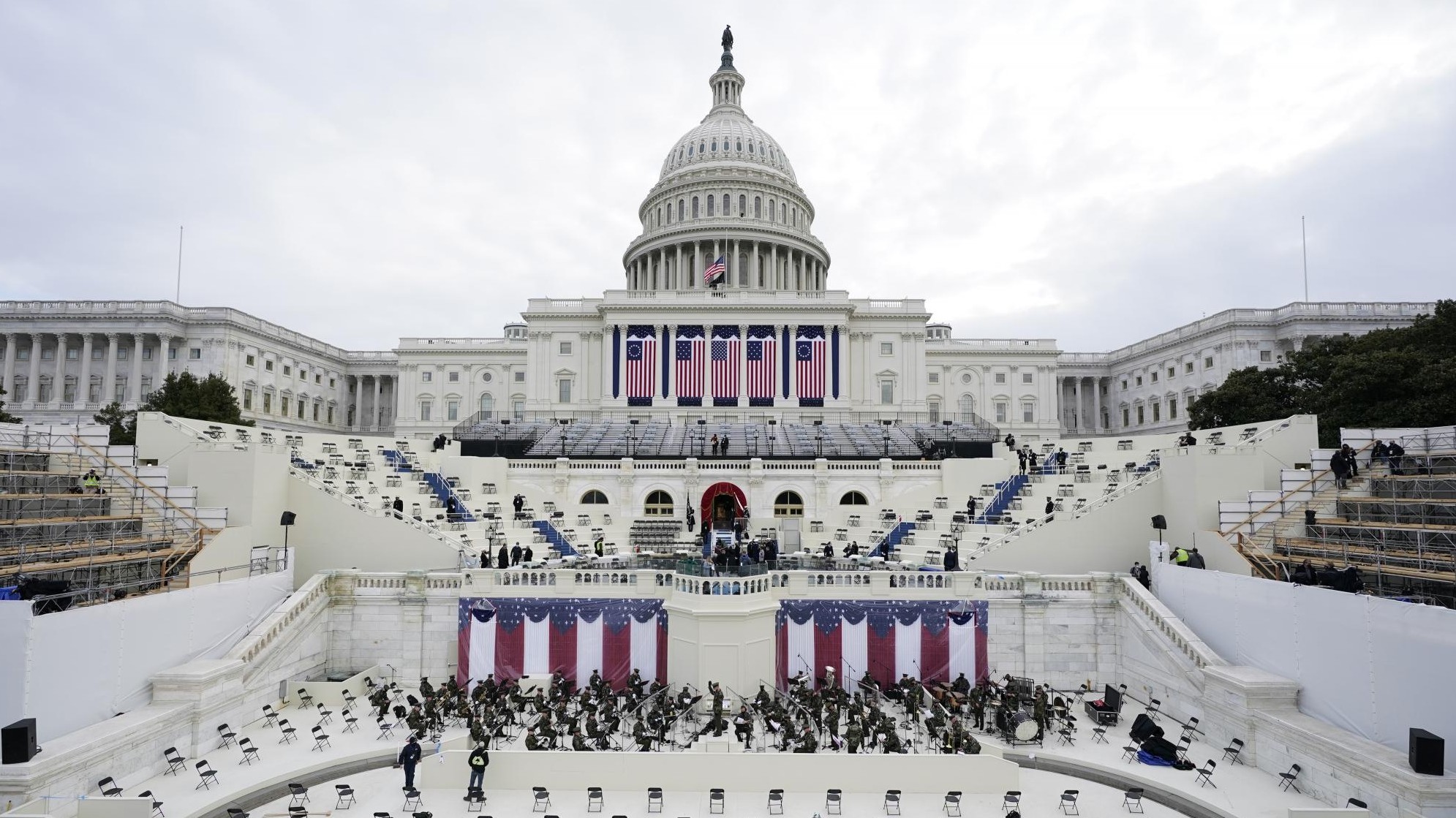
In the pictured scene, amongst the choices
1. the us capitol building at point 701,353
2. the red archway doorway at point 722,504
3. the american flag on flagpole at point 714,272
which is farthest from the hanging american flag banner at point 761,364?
the red archway doorway at point 722,504

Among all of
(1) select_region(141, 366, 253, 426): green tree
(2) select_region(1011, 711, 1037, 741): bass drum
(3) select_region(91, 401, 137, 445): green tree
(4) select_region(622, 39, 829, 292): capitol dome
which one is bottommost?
(2) select_region(1011, 711, 1037, 741): bass drum

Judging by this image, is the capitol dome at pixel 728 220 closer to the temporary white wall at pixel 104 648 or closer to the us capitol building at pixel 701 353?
the us capitol building at pixel 701 353

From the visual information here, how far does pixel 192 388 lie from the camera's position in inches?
1925

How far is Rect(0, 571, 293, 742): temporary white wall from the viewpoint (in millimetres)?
16109

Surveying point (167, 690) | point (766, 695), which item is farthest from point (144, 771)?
point (766, 695)

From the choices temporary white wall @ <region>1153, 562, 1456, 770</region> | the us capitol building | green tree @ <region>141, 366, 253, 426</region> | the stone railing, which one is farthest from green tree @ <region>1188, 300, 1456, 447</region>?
green tree @ <region>141, 366, 253, 426</region>

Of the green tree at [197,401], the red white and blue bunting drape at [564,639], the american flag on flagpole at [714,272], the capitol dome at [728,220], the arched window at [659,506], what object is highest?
the capitol dome at [728,220]

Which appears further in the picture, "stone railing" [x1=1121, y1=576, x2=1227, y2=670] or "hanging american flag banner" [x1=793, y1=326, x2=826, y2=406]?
"hanging american flag banner" [x1=793, y1=326, x2=826, y2=406]

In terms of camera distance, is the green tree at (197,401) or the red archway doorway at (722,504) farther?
the green tree at (197,401)

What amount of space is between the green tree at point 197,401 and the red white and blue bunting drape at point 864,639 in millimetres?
42228

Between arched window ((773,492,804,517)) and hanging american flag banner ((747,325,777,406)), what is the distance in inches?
999

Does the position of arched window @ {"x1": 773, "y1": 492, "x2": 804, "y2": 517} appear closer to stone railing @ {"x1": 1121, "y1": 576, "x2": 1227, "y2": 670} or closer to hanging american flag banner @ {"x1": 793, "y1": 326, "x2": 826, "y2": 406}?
stone railing @ {"x1": 1121, "y1": 576, "x2": 1227, "y2": 670}

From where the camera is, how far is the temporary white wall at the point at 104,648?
16.1 m

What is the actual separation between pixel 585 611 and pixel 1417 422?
131 ft
